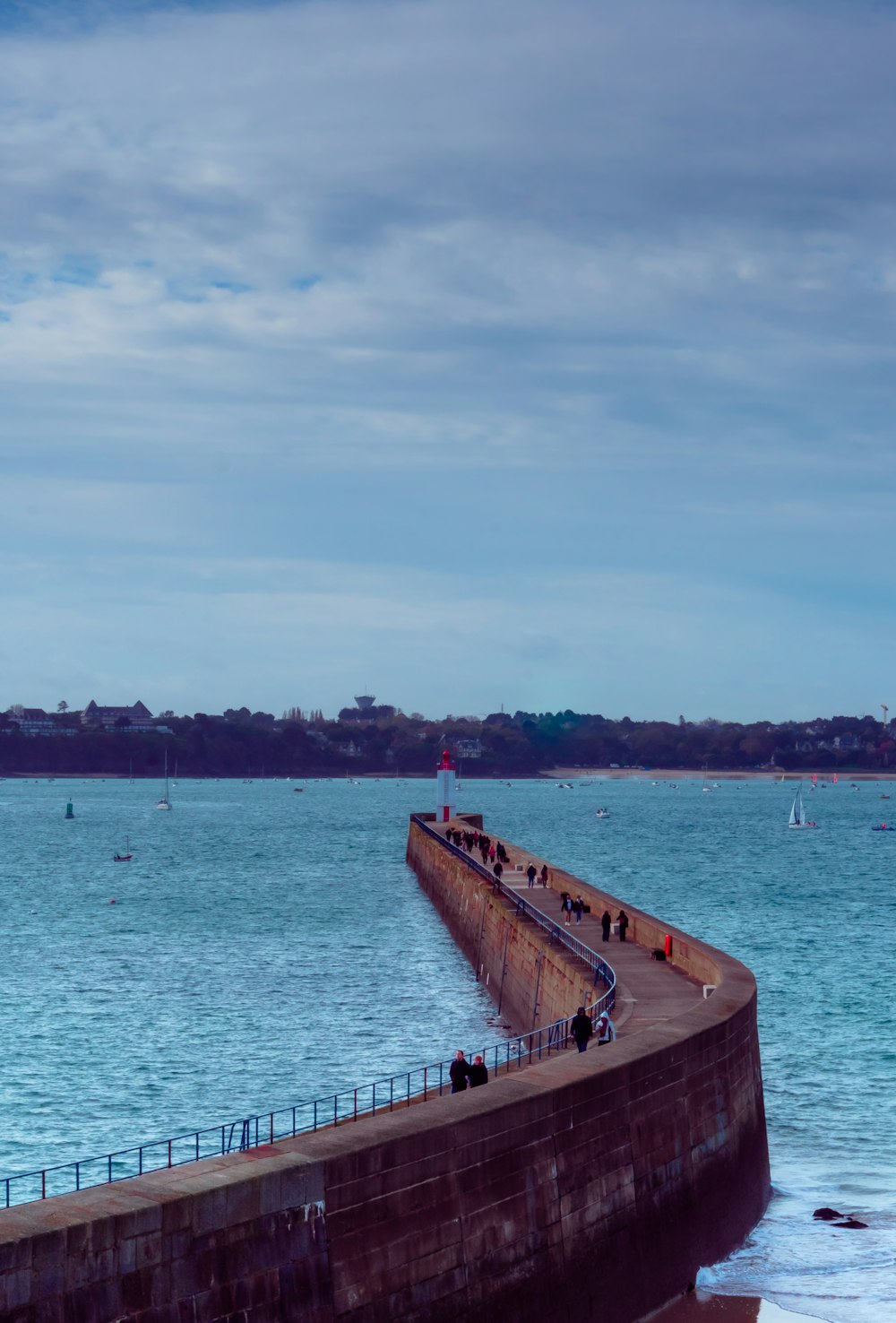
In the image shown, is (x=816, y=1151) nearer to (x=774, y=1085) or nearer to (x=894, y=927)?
(x=774, y=1085)

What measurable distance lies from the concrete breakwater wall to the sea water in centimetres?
202

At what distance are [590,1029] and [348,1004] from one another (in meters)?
22.8

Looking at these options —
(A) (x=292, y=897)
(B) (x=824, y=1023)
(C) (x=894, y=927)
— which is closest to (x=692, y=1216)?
(B) (x=824, y=1023)

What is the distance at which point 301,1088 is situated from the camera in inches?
1228

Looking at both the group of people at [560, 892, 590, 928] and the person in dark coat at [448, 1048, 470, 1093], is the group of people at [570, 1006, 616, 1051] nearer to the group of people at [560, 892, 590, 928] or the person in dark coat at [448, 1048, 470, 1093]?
the person in dark coat at [448, 1048, 470, 1093]

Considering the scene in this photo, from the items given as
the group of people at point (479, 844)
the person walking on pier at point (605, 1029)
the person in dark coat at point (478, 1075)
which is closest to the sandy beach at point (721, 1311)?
the person in dark coat at point (478, 1075)

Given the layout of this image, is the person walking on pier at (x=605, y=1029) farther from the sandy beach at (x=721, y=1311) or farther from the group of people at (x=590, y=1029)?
the sandy beach at (x=721, y=1311)

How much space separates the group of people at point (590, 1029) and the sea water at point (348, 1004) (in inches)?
130

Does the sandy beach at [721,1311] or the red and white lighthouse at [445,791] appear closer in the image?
the sandy beach at [721,1311]

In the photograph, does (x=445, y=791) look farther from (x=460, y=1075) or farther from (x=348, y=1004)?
(x=460, y=1075)

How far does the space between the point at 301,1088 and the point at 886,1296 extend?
48.2 ft

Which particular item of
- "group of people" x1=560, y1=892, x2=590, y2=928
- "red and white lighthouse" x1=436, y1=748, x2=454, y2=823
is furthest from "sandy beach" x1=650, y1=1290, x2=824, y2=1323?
"red and white lighthouse" x1=436, y1=748, x2=454, y2=823

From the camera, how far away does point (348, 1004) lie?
139 feet

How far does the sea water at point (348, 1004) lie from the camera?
25.2 metres
